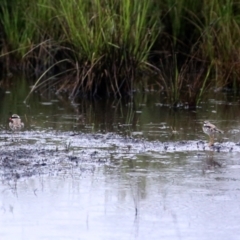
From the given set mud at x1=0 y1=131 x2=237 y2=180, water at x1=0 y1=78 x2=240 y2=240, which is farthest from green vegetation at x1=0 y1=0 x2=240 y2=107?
mud at x1=0 y1=131 x2=237 y2=180

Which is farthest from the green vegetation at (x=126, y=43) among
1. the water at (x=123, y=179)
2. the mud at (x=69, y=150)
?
Result: the mud at (x=69, y=150)

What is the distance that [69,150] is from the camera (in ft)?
28.9

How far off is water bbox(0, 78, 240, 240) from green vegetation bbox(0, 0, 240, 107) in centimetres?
97

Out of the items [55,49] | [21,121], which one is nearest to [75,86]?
[55,49]

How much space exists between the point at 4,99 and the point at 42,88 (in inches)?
48.1

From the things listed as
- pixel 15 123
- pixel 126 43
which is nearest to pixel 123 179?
pixel 15 123

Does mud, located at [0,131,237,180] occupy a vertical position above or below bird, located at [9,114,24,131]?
below

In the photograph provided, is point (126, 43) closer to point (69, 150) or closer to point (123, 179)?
point (69, 150)

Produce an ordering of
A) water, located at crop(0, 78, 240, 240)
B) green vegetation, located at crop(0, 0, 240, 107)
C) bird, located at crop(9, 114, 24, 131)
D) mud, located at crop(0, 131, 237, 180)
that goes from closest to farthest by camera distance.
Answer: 1. water, located at crop(0, 78, 240, 240)
2. mud, located at crop(0, 131, 237, 180)
3. bird, located at crop(9, 114, 24, 131)
4. green vegetation, located at crop(0, 0, 240, 107)

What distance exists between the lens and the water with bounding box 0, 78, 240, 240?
624cm

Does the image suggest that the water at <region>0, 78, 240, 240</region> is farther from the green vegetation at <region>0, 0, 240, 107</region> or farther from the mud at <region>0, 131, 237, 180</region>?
the green vegetation at <region>0, 0, 240, 107</region>

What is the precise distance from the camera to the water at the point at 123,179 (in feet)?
20.5

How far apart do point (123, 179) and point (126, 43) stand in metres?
4.99

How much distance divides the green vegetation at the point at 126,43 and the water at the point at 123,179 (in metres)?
0.97
